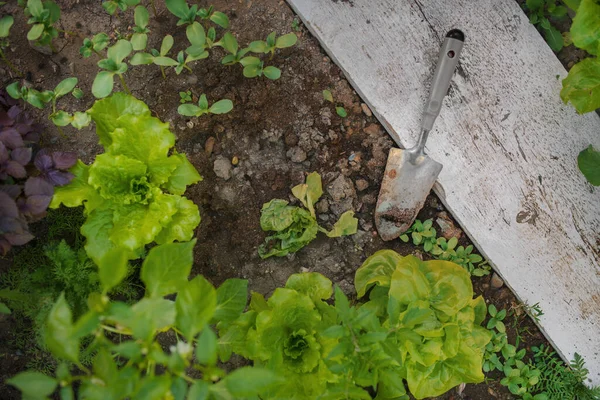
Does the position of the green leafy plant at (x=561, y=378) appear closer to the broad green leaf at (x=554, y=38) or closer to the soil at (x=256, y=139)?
the soil at (x=256, y=139)

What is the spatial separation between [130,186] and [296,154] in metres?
0.60

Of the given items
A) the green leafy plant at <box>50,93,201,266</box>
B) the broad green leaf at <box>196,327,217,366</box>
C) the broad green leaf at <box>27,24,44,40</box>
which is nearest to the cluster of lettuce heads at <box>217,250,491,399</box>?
the green leafy plant at <box>50,93,201,266</box>

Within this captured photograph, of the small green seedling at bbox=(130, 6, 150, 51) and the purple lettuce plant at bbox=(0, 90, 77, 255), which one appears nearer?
the purple lettuce plant at bbox=(0, 90, 77, 255)

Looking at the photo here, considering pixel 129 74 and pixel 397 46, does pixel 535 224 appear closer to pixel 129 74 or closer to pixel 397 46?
pixel 397 46

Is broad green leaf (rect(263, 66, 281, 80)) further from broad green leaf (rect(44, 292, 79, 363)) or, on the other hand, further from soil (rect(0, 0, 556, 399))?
broad green leaf (rect(44, 292, 79, 363))

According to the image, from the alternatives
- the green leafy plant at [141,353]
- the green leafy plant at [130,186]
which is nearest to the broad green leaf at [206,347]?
the green leafy plant at [141,353]

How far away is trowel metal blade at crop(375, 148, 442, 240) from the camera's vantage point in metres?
1.92

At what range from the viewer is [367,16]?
6.45 ft

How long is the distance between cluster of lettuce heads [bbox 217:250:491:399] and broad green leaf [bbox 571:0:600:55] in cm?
80

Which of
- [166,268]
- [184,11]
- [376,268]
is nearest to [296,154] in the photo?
[376,268]

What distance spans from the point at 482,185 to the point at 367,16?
74cm

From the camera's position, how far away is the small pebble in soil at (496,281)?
1.97m

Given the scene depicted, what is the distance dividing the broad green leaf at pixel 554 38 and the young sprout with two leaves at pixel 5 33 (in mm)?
1834

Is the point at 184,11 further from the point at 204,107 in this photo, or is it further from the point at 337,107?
the point at 337,107
